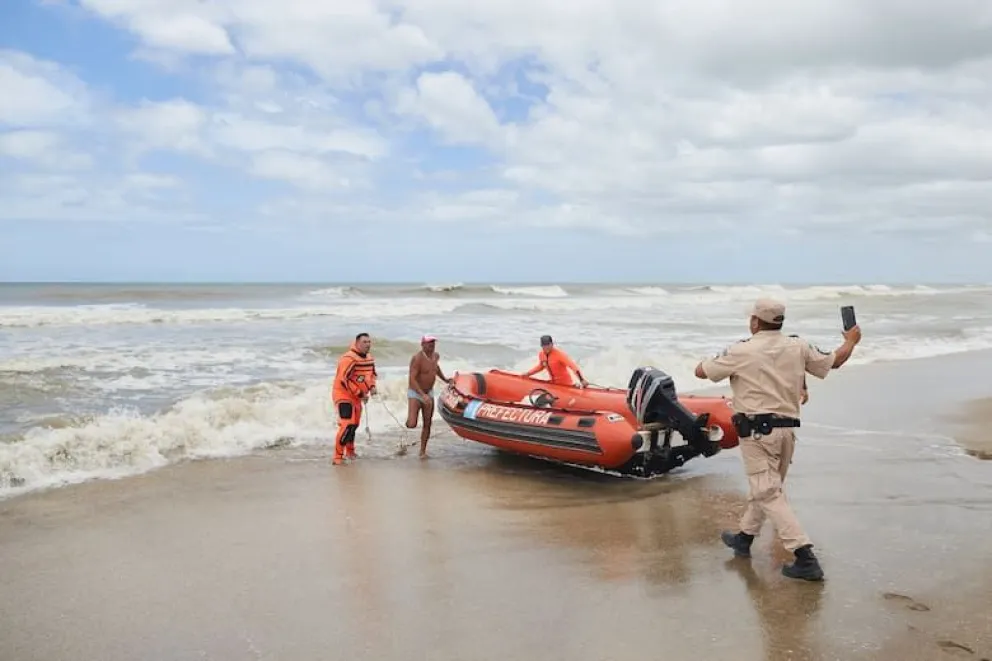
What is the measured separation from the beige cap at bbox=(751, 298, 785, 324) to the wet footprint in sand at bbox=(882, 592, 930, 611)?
56.1 inches

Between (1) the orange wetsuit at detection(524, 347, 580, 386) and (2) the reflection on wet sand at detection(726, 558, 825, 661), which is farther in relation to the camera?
(1) the orange wetsuit at detection(524, 347, 580, 386)

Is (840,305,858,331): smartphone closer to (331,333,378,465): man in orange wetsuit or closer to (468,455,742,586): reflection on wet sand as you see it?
(468,455,742,586): reflection on wet sand

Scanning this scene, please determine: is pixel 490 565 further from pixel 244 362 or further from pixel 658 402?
pixel 244 362

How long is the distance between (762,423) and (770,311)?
585 millimetres

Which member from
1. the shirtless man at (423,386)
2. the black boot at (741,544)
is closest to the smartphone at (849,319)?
the black boot at (741,544)

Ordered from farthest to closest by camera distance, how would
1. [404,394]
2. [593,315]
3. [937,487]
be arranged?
[593,315] < [404,394] < [937,487]

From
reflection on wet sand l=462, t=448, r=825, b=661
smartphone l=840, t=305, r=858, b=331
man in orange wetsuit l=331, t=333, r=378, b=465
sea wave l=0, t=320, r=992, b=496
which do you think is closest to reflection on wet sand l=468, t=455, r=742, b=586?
reflection on wet sand l=462, t=448, r=825, b=661

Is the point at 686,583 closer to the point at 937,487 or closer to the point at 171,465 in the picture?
the point at 937,487

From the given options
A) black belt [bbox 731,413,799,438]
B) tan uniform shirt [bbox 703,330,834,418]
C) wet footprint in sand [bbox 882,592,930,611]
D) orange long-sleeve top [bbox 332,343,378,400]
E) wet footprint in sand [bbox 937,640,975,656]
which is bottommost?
wet footprint in sand [bbox 882,592,930,611]

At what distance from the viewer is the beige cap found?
4156 mm

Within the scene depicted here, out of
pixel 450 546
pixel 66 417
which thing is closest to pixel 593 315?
pixel 66 417

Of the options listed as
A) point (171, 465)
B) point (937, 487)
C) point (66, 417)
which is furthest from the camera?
point (66, 417)

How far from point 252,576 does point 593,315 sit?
2772cm

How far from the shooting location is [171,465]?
7.18 metres
